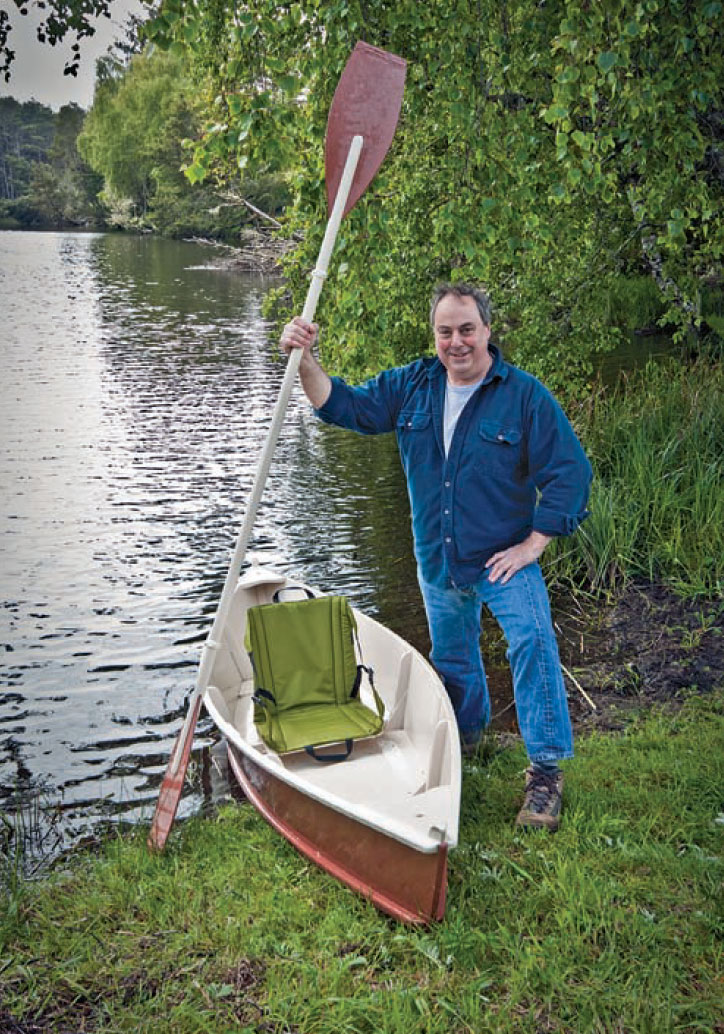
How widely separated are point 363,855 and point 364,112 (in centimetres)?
319

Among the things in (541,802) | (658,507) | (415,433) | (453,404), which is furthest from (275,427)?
(658,507)

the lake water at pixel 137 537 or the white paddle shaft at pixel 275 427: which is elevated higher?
the white paddle shaft at pixel 275 427

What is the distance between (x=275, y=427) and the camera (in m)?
4.23

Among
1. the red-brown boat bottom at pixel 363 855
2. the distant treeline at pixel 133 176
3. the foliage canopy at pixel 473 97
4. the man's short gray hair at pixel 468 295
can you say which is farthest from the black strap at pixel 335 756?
the distant treeline at pixel 133 176

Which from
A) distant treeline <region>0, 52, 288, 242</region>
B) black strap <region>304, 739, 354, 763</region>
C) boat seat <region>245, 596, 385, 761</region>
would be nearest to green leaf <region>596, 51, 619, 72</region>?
boat seat <region>245, 596, 385, 761</region>

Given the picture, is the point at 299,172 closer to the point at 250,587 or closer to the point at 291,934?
the point at 250,587

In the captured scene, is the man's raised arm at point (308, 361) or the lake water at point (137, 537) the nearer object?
the man's raised arm at point (308, 361)

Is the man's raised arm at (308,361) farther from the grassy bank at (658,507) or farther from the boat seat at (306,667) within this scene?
the grassy bank at (658,507)

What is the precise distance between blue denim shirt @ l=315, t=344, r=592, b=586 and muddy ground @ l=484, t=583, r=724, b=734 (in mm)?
1687

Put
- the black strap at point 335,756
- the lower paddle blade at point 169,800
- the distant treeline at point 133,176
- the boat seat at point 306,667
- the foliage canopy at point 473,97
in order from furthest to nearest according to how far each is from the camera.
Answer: the distant treeline at point 133,176
the boat seat at point 306,667
the black strap at point 335,756
the lower paddle blade at point 169,800
the foliage canopy at point 473,97

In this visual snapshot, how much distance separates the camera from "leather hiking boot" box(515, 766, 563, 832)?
3.82m

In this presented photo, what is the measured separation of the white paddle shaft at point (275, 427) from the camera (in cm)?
417

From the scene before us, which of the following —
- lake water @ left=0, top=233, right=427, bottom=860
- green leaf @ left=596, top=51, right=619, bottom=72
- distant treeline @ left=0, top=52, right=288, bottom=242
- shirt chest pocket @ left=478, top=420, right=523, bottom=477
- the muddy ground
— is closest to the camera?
green leaf @ left=596, top=51, right=619, bottom=72

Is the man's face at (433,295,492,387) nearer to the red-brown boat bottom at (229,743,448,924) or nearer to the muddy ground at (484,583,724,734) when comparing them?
the red-brown boat bottom at (229,743,448,924)
